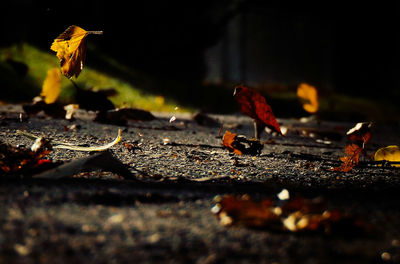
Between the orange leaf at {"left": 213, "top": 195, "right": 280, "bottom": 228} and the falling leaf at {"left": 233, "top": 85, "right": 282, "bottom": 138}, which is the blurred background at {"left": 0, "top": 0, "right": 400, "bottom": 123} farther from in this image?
the orange leaf at {"left": 213, "top": 195, "right": 280, "bottom": 228}

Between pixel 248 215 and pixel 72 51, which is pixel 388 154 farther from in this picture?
pixel 72 51

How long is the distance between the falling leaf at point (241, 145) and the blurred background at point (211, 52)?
1298mm

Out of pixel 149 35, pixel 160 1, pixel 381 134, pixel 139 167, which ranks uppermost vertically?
pixel 160 1

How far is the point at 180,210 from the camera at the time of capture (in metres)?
0.97

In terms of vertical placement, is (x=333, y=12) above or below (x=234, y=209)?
above

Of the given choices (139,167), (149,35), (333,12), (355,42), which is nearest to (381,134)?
(139,167)

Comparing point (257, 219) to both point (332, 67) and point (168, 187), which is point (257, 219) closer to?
point (168, 187)

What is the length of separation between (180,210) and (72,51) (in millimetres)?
1050

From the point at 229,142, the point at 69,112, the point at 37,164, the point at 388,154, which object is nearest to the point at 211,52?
the point at 69,112

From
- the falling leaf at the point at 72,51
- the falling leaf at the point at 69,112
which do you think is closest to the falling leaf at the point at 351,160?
the falling leaf at the point at 72,51

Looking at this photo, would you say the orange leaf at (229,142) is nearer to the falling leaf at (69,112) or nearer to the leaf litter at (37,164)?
the leaf litter at (37,164)

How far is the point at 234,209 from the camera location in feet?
3.08

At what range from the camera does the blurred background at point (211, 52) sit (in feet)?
14.2

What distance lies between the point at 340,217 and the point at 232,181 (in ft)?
1.45
